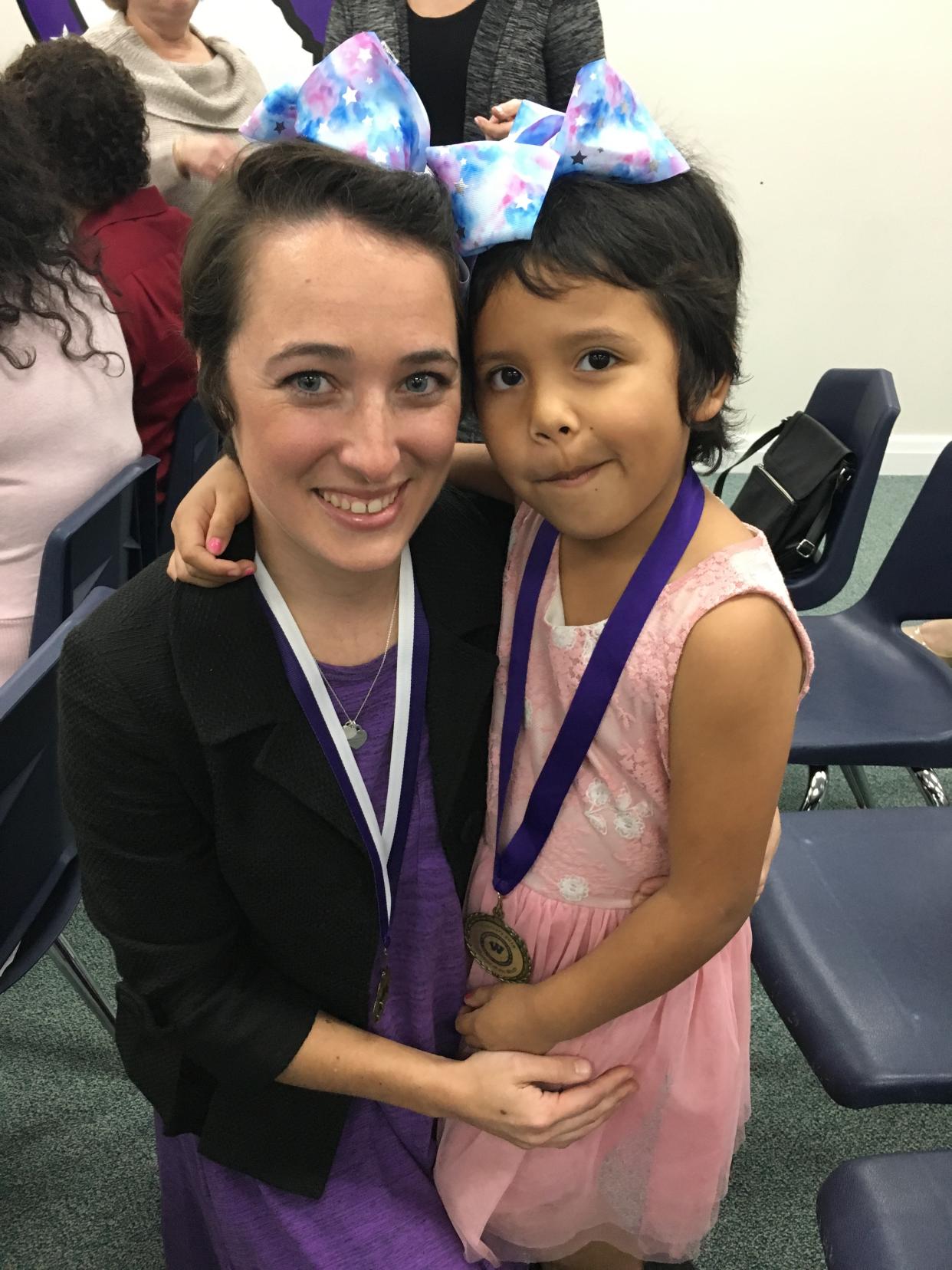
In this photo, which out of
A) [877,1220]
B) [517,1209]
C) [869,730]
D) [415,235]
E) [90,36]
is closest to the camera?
[415,235]

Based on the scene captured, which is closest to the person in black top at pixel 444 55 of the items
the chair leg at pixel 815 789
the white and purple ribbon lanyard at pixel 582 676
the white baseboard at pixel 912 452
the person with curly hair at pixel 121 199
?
the person with curly hair at pixel 121 199

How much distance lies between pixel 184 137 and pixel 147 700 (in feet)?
8.10

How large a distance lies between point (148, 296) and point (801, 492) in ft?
4.95

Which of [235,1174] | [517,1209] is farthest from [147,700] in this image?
[517,1209]

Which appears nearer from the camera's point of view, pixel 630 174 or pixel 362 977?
pixel 630 174

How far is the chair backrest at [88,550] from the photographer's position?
1.71 m

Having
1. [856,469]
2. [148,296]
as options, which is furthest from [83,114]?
[856,469]

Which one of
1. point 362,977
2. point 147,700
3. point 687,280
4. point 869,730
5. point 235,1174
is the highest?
point 687,280

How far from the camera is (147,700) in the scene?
2.79 feet

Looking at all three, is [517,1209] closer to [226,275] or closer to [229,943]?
[229,943]

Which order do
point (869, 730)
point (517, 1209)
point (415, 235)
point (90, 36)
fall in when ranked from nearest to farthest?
point (415, 235)
point (517, 1209)
point (869, 730)
point (90, 36)

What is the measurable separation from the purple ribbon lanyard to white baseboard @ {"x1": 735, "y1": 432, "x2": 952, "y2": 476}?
395cm

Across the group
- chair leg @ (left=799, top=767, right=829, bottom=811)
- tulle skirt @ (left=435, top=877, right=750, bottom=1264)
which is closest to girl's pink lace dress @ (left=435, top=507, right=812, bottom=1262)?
tulle skirt @ (left=435, top=877, right=750, bottom=1264)

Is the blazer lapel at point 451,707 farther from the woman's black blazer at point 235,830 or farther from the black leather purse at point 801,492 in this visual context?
the black leather purse at point 801,492
